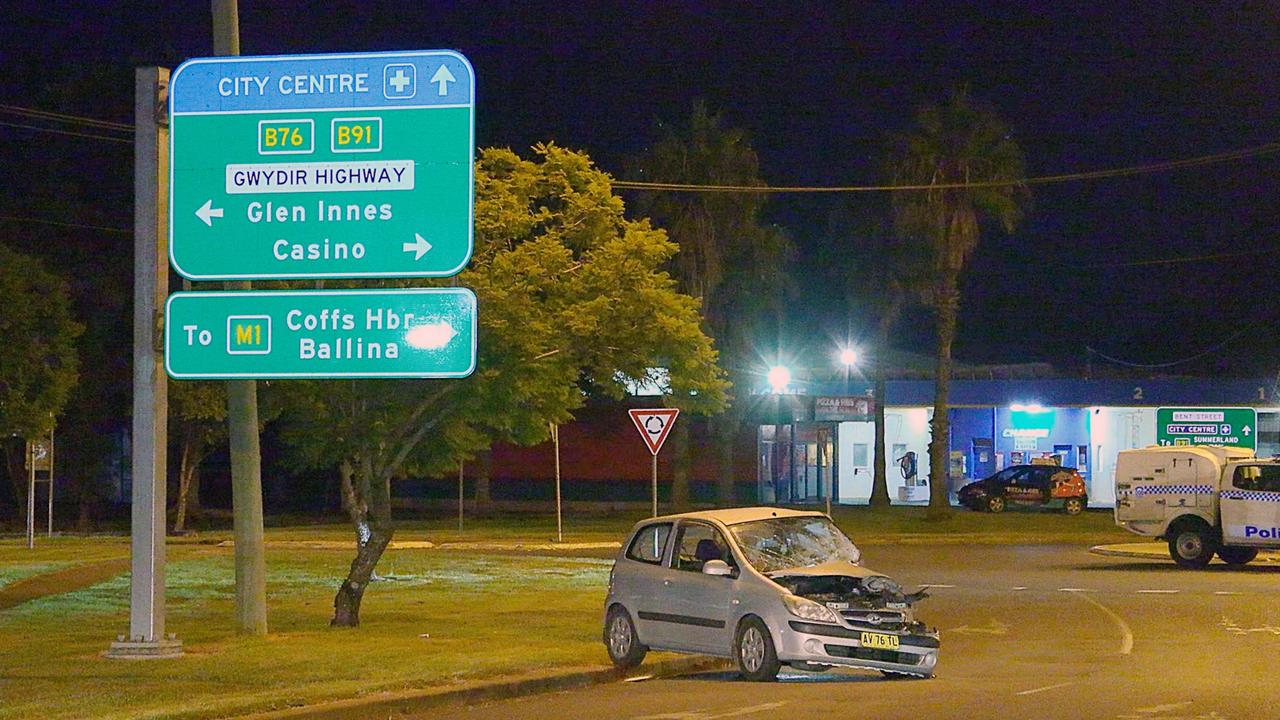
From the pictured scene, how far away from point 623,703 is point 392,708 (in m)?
1.97

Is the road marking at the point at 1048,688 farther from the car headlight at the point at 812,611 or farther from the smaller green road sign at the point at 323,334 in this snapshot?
Answer: the smaller green road sign at the point at 323,334

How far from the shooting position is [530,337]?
742 inches

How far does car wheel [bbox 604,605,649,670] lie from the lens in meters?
16.8

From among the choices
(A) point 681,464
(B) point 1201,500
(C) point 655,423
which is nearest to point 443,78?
(C) point 655,423

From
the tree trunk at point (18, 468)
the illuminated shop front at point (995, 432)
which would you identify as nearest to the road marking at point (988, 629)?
the illuminated shop front at point (995, 432)

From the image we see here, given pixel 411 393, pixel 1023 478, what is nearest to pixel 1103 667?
pixel 411 393

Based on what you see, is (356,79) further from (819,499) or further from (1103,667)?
(819,499)

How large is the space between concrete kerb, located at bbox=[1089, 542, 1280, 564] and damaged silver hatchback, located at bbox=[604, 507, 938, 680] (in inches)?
810

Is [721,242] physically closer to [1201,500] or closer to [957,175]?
[957,175]

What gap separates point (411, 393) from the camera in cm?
1950

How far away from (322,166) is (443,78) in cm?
145

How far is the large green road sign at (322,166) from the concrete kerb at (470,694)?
3.95m

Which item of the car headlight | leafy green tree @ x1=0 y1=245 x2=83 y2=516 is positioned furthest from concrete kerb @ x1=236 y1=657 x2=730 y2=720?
leafy green tree @ x1=0 y1=245 x2=83 y2=516

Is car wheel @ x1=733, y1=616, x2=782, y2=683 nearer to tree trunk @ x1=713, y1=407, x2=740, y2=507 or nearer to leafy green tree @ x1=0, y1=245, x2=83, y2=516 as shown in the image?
leafy green tree @ x1=0, y1=245, x2=83, y2=516
